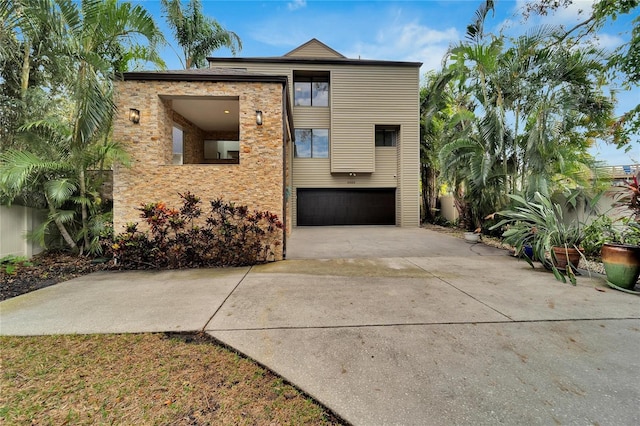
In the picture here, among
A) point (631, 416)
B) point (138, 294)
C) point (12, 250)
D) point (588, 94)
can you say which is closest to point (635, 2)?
point (588, 94)

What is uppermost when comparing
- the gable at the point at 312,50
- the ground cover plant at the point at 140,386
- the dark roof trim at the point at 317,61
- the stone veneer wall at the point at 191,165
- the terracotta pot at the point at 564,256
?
the gable at the point at 312,50

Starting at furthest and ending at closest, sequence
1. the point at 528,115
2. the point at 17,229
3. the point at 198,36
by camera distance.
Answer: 1. the point at 198,36
2. the point at 528,115
3. the point at 17,229

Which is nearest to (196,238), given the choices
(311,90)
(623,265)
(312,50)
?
(623,265)

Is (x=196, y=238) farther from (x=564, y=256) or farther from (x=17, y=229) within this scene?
(x=564, y=256)

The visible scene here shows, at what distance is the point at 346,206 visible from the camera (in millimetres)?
12992

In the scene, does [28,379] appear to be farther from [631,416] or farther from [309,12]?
[309,12]

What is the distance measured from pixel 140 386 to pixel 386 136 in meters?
13.3

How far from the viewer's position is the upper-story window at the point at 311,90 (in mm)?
12523

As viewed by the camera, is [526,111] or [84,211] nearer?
[84,211]

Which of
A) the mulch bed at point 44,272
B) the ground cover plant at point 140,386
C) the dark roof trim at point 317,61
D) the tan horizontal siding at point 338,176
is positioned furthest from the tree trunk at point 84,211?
the dark roof trim at point 317,61

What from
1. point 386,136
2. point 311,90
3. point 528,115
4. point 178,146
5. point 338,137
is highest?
point 311,90

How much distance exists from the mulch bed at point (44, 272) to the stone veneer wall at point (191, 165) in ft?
3.11

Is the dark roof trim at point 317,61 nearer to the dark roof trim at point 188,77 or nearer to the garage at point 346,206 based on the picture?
the garage at point 346,206

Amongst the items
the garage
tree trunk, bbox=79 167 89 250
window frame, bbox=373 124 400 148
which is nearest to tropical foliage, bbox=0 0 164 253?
tree trunk, bbox=79 167 89 250
